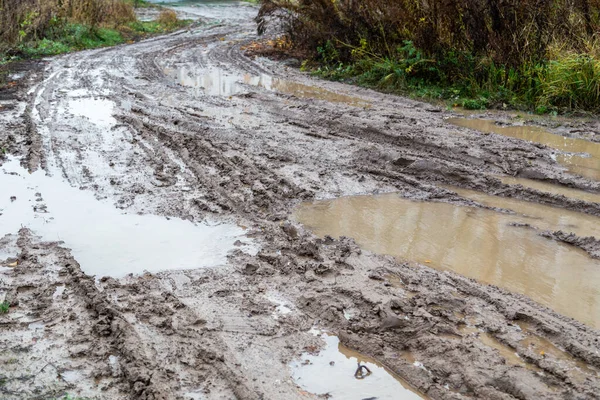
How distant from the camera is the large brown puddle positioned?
733cm

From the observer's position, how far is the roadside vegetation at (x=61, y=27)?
15.8 m

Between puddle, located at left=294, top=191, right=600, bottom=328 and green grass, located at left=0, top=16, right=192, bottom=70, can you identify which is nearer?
puddle, located at left=294, top=191, right=600, bottom=328

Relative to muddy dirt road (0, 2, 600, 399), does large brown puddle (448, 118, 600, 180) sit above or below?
above

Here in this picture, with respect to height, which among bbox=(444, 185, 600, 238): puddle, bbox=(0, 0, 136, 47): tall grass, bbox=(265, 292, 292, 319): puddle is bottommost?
bbox=(265, 292, 292, 319): puddle

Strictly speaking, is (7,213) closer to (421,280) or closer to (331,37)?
(421,280)

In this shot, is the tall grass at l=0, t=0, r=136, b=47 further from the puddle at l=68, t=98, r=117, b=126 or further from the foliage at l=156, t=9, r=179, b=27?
the puddle at l=68, t=98, r=117, b=126

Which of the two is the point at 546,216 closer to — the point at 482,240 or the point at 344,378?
the point at 482,240

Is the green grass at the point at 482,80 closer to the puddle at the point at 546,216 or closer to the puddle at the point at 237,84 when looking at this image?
the puddle at the point at 237,84

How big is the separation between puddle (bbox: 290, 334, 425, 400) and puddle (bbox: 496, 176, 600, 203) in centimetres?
383

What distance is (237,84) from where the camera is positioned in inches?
496

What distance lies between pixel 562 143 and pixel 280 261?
527 centimetres

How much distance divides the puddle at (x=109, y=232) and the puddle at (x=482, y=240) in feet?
3.50

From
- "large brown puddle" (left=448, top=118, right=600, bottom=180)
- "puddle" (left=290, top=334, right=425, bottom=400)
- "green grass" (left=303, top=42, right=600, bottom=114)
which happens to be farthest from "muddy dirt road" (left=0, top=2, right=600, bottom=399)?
"green grass" (left=303, top=42, right=600, bottom=114)

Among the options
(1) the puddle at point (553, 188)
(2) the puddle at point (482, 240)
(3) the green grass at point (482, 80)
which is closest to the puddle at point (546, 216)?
(2) the puddle at point (482, 240)
